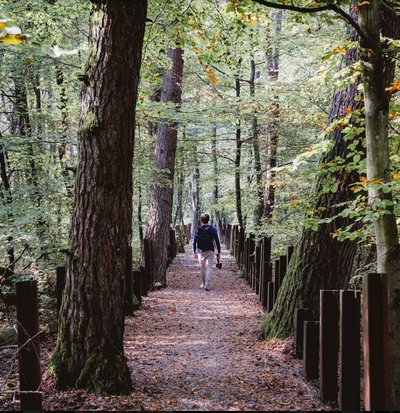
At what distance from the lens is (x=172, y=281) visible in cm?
1414

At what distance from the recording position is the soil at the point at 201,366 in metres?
4.13

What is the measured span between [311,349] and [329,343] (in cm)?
61

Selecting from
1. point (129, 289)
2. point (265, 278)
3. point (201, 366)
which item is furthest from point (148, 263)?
point (201, 366)

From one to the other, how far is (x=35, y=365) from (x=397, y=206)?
357 cm

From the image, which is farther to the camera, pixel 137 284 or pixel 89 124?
pixel 137 284

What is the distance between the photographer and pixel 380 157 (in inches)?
157

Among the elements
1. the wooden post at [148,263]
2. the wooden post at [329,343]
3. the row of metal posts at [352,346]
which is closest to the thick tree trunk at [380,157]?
the row of metal posts at [352,346]

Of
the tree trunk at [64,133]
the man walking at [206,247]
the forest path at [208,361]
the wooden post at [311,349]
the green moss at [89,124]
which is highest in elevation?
the tree trunk at [64,133]

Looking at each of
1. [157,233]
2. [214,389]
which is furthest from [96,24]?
[157,233]

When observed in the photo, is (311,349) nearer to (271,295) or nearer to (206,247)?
(271,295)

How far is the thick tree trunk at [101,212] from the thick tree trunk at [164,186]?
8.03 meters

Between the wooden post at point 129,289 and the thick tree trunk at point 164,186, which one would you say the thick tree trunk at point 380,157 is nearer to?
the wooden post at point 129,289

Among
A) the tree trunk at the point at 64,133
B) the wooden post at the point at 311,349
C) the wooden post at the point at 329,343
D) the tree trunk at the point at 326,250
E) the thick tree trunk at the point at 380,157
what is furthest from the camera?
the tree trunk at the point at 64,133

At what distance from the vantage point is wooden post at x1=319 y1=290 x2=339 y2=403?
4355 mm
